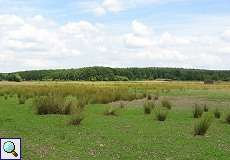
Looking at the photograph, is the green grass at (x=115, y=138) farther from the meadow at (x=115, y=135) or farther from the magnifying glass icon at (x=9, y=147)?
the magnifying glass icon at (x=9, y=147)

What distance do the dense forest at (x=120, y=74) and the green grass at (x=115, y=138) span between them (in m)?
125

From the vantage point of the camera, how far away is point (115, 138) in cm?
1656

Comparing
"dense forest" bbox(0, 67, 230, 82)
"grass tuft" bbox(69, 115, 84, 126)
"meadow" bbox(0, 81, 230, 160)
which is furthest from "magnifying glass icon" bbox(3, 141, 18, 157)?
"dense forest" bbox(0, 67, 230, 82)

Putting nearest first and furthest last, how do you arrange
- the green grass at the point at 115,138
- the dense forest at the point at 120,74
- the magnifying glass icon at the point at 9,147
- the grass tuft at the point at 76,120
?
the magnifying glass icon at the point at 9,147, the green grass at the point at 115,138, the grass tuft at the point at 76,120, the dense forest at the point at 120,74

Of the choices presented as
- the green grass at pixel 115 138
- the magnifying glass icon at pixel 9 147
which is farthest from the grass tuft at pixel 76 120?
the magnifying glass icon at pixel 9 147

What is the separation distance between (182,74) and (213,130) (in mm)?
142558

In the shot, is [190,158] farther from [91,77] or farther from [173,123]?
[91,77]

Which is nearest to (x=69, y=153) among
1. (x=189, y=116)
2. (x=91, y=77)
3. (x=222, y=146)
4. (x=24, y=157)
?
(x=24, y=157)

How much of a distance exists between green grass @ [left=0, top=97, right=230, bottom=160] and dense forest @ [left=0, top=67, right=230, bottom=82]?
410 feet

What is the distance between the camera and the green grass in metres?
13.6

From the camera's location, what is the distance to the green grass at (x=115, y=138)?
1360 centimetres

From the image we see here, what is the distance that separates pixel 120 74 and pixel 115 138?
146m

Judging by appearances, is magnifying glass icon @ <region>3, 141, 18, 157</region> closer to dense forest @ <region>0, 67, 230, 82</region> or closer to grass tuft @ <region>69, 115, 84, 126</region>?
grass tuft @ <region>69, 115, 84, 126</region>

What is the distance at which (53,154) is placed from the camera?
43.6ft
